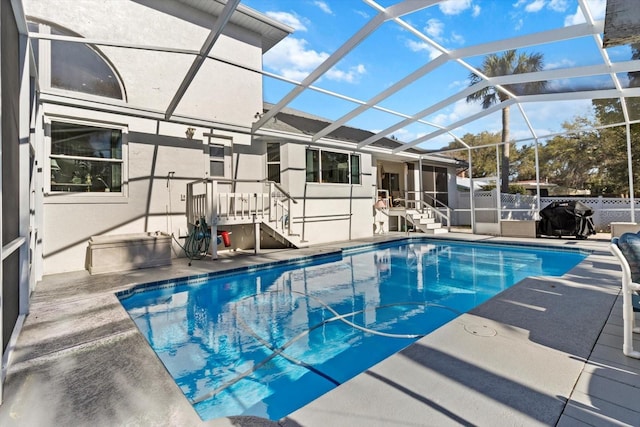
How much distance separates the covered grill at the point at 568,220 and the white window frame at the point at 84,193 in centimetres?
1296

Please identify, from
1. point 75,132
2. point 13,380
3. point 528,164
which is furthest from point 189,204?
point 528,164

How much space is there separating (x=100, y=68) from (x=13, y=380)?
720 cm

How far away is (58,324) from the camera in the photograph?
362 cm

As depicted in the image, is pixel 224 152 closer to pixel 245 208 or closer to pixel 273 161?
pixel 273 161

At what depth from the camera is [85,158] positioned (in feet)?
22.7

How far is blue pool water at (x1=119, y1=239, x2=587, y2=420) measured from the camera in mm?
3035

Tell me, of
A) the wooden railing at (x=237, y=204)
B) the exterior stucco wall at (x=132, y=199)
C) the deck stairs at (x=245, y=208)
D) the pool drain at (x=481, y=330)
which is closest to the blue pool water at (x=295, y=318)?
the pool drain at (x=481, y=330)

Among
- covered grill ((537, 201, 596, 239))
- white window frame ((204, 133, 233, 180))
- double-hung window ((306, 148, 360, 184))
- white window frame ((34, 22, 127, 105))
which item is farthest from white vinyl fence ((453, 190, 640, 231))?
white window frame ((34, 22, 127, 105))

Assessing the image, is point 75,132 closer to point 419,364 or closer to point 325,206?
point 325,206

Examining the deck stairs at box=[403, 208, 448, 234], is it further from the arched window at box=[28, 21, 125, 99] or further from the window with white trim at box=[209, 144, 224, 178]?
the arched window at box=[28, 21, 125, 99]

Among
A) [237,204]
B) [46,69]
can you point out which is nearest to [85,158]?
[46,69]

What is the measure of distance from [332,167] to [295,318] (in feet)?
24.3

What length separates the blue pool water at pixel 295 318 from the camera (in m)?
3.04

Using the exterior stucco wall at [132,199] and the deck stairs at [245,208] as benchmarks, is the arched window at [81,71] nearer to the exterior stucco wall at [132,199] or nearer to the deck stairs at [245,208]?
the exterior stucco wall at [132,199]
